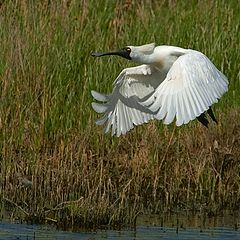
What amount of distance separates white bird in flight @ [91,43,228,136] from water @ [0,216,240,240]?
749 mm

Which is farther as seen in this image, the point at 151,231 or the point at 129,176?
the point at 129,176

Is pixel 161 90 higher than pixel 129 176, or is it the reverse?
pixel 161 90

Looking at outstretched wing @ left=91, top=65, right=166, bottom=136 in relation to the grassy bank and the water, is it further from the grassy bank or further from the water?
the water

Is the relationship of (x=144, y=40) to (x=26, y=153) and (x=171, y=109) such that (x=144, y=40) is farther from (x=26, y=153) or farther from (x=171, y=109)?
(x=171, y=109)

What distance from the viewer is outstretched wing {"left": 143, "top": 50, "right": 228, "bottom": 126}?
6.98 metres

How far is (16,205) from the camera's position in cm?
741

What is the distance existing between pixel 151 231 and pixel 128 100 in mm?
1394

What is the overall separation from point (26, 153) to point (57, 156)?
0.32 metres

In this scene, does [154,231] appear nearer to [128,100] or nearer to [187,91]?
[187,91]

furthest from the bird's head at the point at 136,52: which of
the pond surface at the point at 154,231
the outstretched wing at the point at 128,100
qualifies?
the pond surface at the point at 154,231

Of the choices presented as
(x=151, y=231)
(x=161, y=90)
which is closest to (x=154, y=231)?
(x=151, y=231)

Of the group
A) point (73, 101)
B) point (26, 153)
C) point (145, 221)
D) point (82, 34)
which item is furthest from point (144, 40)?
point (145, 221)

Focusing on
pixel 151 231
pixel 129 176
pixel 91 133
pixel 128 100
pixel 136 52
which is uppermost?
pixel 136 52

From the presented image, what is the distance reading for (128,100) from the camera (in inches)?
330
